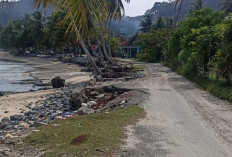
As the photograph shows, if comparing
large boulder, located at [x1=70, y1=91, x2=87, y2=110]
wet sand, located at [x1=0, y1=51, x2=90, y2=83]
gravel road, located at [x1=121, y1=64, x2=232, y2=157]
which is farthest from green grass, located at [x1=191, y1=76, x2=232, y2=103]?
wet sand, located at [x1=0, y1=51, x2=90, y2=83]

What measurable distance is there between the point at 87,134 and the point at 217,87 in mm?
11492

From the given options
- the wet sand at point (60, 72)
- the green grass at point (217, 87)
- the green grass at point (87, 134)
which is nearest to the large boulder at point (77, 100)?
the green grass at point (87, 134)

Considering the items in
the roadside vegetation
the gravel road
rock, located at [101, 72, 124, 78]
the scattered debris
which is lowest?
rock, located at [101, 72, 124, 78]

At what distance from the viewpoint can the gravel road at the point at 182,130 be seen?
7.50 meters

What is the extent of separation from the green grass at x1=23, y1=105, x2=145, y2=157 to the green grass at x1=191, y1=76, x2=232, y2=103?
616 centimetres

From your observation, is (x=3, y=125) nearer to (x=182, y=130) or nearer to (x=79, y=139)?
(x=79, y=139)

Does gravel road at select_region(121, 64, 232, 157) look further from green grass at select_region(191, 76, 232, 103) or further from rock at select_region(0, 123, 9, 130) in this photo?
rock at select_region(0, 123, 9, 130)

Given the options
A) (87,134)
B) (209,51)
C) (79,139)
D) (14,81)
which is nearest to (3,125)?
(87,134)

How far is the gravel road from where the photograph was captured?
7496mm

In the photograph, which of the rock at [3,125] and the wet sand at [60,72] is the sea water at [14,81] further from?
the rock at [3,125]

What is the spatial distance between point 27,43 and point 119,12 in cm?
5530

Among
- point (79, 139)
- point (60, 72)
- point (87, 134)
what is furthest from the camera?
point (60, 72)

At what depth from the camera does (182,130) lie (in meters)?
9.59

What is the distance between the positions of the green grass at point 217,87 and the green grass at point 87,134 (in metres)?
6.16
